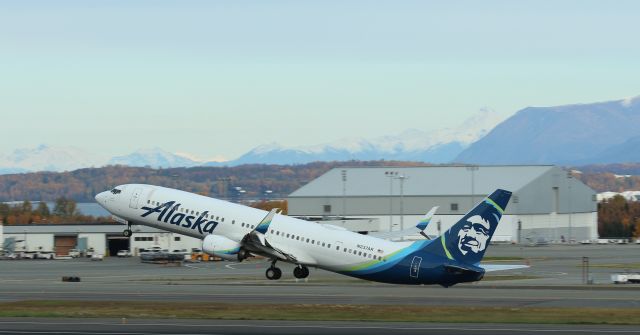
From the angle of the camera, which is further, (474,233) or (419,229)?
(419,229)

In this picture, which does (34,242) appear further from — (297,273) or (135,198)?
(297,273)

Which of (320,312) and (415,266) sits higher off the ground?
(415,266)

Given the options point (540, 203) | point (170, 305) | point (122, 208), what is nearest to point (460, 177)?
point (540, 203)

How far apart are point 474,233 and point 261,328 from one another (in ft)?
67.0

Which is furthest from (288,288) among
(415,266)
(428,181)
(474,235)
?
(428,181)

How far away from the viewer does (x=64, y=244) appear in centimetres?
14350

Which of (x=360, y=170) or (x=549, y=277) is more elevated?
(x=360, y=170)

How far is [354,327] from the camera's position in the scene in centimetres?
4750

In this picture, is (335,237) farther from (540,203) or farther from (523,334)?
(540,203)

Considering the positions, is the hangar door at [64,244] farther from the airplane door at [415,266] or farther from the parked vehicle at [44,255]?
the airplane door at [415,266]

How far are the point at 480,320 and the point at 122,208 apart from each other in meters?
35.4

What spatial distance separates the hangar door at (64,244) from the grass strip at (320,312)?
8455 cm

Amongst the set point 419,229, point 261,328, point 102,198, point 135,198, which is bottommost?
point 261,328

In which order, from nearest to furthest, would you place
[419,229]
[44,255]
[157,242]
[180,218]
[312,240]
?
[312,240] → [180,218] → [419,229] → [44,255] → [157,242]
